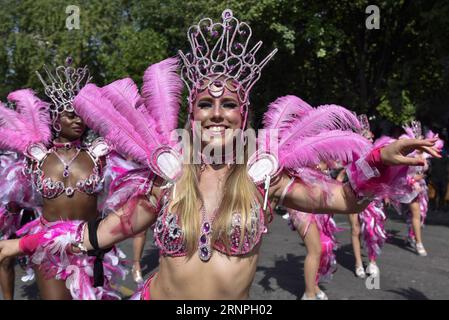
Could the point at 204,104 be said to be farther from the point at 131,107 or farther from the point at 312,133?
the point at 312,133

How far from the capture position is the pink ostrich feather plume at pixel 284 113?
97.5 inches

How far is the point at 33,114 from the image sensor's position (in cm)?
429

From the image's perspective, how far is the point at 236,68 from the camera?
2381 mm

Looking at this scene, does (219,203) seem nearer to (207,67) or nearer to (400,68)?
(207,67)

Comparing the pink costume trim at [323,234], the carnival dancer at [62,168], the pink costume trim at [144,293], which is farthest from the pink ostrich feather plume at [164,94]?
the pink costume trim at [323,234]

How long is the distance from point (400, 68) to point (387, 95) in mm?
1742

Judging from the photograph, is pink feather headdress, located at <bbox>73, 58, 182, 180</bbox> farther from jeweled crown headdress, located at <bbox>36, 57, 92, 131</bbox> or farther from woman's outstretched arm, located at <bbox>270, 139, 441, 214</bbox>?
jeweled crown headdress, located at <bbox>36, 57, 92, 131</bbox>

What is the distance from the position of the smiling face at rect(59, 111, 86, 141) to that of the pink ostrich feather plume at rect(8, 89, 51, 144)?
281 millimetres

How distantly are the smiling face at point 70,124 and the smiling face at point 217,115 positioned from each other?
1.97 metres

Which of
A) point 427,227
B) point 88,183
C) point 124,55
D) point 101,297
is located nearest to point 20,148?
point 88,183

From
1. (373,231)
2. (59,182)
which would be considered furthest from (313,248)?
(59,182)

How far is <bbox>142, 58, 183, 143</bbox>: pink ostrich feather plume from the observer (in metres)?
2.40

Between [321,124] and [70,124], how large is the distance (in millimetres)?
2322

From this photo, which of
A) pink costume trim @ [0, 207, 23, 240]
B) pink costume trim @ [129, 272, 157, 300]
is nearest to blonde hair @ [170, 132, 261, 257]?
pink costume trim @ [129, 272, 157, 300]
